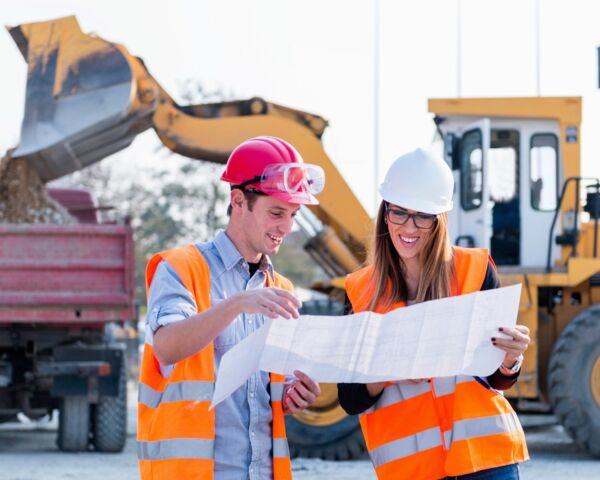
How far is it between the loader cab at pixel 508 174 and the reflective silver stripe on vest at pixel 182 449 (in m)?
7.24

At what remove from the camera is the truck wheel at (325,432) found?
9.89 m

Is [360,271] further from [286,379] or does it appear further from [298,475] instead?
[298,475]

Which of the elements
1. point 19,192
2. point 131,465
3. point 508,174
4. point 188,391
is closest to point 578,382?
point 508,174

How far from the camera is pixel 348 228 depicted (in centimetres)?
1148

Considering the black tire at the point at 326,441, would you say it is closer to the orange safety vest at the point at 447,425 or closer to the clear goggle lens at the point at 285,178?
the orange safety vest at the point at 447,425

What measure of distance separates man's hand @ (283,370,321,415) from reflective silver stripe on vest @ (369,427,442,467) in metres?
0.35

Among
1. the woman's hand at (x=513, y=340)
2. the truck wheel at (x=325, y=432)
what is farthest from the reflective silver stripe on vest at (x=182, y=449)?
the truck wheel at (x=325, y=432)

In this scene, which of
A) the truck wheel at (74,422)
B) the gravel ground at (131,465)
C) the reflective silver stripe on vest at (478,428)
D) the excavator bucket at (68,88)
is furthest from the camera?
the excavator bucket at (68,88)

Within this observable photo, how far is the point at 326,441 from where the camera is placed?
991 centimetres

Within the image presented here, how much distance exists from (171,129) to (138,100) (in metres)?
0.53

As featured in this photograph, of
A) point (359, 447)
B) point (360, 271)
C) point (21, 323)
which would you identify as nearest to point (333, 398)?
point (359, 447)

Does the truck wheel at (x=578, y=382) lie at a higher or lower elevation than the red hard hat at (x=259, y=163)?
lower

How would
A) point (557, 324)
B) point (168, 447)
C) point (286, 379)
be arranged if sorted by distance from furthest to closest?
point (557, 324) → point (286, 379) → point (168, 447)

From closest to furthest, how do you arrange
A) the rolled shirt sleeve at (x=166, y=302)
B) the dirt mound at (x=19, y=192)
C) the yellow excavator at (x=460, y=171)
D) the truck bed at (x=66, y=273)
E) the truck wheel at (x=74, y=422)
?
the rolled shirt sleeve at (x=166, y=302) < the yellow excavator at (x=460, y=171) < the truck bed at (x=66, y=273) < the truck wheel at (x=74, y=422) < the dirt mound at (x=19, y=192)
